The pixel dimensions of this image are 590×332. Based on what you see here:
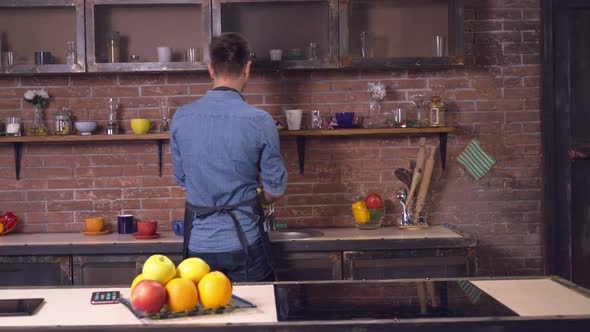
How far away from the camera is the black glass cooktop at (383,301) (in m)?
2.21

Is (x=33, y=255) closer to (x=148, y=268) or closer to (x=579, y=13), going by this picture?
(x=148, y=268)

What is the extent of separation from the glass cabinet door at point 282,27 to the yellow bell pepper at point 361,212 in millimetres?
876

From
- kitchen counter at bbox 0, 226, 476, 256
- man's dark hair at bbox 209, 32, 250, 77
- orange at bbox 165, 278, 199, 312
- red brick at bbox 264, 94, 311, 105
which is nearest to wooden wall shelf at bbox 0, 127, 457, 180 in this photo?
red brick at bbox 264, 94, 311, 105

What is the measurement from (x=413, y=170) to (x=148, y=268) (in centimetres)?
274

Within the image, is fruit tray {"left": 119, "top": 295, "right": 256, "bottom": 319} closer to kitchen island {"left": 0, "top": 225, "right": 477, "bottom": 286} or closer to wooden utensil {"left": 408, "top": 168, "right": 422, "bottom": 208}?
kitchen island {"left": 0, "top": 225, "right": 477, "bottom": 286}

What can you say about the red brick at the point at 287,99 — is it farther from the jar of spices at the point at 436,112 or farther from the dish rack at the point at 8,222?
the dish rack at the point at 8,222

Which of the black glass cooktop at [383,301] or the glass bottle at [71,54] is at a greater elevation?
the glass bottle at [71,54]

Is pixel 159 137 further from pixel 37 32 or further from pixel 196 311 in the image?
pixel 196 311

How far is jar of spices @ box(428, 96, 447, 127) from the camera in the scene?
181 inches

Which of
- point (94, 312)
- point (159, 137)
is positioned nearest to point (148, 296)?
point (94, 312)

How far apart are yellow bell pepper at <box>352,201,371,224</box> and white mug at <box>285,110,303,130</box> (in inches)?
22.4

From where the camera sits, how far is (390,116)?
4758 millimetres

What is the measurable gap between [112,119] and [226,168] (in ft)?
5.30

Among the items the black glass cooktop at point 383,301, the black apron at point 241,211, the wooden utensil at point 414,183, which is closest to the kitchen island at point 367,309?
the black glass cooktop at point 383,301
